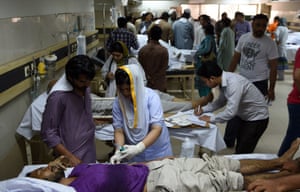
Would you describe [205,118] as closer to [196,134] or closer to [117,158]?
[196,134]

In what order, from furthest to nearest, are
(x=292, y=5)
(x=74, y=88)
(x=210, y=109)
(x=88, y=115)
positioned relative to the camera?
(x=292, y=5) < (x=210, y=109) < (x=88, y=115) < (x=74, y=88)

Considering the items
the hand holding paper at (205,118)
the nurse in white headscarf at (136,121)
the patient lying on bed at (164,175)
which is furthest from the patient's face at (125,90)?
the hand holding paper at (205,118)

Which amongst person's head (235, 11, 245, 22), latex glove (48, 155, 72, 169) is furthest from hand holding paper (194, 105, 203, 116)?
person's head (235, 11, 245, 22)

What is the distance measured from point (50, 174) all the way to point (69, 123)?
1.10 feet

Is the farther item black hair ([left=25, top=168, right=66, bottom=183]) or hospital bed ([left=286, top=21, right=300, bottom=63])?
hospital bed ([left=286, top=21, right=300, bottom=63])

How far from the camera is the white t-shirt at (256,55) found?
298 cm

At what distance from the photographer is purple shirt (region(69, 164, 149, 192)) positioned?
1.58m

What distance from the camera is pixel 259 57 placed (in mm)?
3010

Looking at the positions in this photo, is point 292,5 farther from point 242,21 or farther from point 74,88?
point 74,88

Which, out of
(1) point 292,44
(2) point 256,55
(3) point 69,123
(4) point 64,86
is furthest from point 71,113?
(1) point 292,44

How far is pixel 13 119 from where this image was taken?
2.52 m

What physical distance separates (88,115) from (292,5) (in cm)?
918

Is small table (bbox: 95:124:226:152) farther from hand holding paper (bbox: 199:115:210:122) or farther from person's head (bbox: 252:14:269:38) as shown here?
person's head (bbox: 252:14:269:38)

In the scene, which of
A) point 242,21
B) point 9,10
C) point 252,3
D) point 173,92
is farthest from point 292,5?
point 9,10
